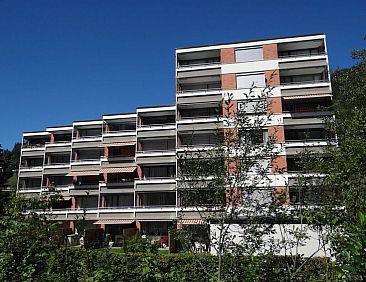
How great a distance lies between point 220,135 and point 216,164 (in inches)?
34.1

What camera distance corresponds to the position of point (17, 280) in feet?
25.8

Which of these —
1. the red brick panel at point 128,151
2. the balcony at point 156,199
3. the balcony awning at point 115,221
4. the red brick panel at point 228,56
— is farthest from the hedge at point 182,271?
the red brick panel at point 128,151

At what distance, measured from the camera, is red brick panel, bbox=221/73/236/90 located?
40.5 m

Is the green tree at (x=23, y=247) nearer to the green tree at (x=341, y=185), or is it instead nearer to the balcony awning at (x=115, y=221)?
the green tree at (x=341, y=185)

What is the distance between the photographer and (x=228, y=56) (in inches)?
1636

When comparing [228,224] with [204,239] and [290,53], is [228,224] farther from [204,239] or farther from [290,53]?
[290,53]

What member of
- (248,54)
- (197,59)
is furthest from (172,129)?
(248,54)

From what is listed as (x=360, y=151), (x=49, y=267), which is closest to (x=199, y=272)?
(x=49, y=267)

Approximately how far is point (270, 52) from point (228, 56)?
516 centimetres

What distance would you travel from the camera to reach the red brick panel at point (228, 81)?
133 ft

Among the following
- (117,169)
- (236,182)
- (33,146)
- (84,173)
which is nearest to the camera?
(236,182)

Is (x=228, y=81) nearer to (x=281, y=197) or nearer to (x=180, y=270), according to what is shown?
(x=180, y=270)

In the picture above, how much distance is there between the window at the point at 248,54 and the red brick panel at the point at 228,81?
2206mm

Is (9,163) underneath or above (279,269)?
above
